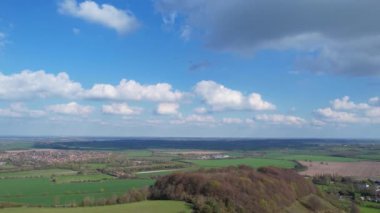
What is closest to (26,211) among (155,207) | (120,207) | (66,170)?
(120,207)

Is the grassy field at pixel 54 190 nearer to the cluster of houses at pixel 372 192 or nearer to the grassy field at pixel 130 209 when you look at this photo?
the grassy field at pixel 130 209

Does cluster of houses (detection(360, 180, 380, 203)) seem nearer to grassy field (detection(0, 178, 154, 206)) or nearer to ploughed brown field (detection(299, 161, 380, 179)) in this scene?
ploughed brown field (detection(299, 161, 380, 179))

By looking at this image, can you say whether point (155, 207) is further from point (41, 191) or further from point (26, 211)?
point (41, 191)

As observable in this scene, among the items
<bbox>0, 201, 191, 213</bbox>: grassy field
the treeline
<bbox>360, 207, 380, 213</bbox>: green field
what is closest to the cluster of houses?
<bbox>360, 207, 380, 213</bbox>: green field

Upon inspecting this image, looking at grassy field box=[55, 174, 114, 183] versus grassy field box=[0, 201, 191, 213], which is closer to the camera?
grassy field box=[0, 201, 191, 213]

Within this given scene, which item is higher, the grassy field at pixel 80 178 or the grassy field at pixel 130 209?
the grassy field at pixel 80 178

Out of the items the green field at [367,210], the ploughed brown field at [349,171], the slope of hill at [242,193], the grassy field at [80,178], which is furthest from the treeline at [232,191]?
the ploughed brown field at [349,171]

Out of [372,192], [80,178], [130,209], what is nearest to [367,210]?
[372,192]
